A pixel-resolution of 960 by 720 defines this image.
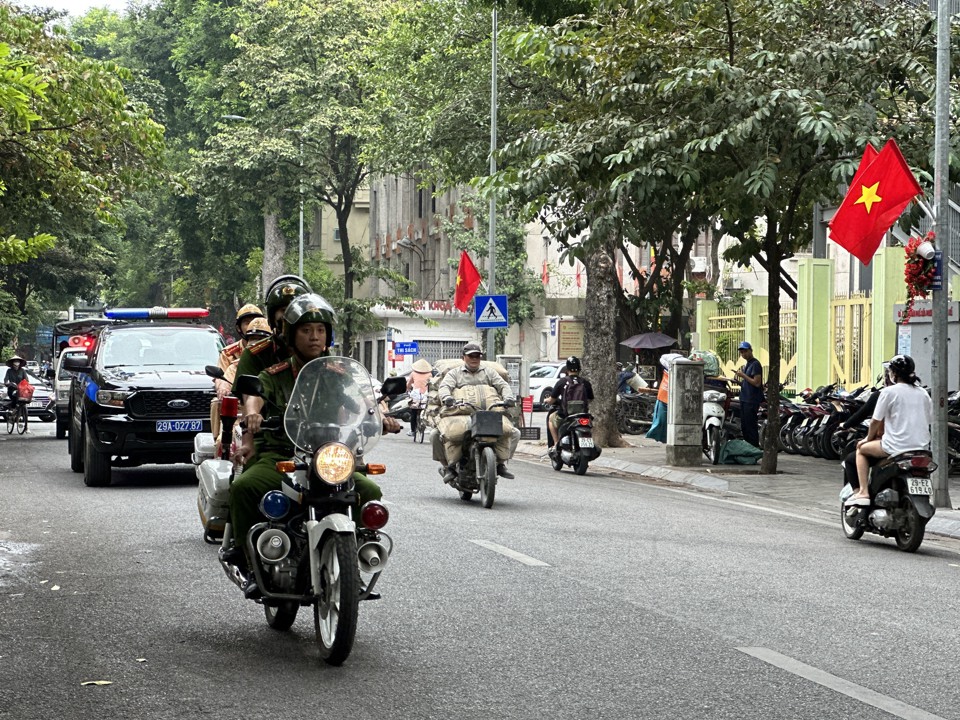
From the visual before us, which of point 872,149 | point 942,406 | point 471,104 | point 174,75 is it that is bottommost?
point 942,406

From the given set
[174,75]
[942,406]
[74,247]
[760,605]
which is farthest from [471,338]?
[760,605]

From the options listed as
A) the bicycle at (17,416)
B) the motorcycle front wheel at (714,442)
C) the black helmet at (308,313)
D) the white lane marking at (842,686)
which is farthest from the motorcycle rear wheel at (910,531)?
the bicycle at (17,416)

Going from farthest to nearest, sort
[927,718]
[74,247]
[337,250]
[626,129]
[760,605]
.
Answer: [337,250] → [74,247] → [626,129] → [760,605] → [927,718]

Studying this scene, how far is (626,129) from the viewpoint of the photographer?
20734mm

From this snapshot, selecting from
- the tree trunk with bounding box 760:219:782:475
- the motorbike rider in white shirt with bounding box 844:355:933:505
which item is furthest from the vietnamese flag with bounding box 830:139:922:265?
the motorbike rider in white shirt with bounding box 844:355:933:505

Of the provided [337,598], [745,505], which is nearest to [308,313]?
[337,598]

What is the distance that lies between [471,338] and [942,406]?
1933 inches

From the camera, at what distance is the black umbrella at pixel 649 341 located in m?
33.1

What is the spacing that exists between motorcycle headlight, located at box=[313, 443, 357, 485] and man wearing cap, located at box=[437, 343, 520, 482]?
350 inches

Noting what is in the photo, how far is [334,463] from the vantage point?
22.8 ft

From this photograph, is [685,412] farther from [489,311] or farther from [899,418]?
[899,418]

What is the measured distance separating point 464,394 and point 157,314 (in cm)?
662

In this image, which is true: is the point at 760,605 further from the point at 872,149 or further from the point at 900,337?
the point at 900,337

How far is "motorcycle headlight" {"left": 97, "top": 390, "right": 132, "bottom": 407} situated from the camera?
16.9 m
